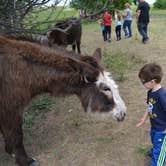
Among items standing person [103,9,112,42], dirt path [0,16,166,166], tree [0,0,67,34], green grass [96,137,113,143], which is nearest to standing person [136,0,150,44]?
standing person [103,9,112,42]

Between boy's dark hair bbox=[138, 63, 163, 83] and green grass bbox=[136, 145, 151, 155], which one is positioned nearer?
boy's dark hair bbox=[138, 63, 163, 83]

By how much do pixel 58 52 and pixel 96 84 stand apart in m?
0.60

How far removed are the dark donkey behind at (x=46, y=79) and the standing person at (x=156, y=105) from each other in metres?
0.40

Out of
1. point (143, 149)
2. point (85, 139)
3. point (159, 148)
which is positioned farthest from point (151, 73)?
point (85, 139)

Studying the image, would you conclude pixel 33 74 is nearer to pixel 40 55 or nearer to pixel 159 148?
pixel 40 55

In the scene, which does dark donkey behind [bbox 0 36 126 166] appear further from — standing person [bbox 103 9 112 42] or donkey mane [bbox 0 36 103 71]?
standing person [bbox 103 9 112 42]

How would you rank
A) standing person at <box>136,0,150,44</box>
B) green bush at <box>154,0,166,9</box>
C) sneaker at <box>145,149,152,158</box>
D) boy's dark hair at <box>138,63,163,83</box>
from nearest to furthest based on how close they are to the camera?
boy's dark hair at <box>138,63,163,83</box>
sneaker at <box>145,149,152,158</box>
standing person at <box>136,0,150,44</box>
green bush at <box>154,0,166,9</box>

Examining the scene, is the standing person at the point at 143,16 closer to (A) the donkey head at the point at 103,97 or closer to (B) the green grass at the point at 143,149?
(B) the green grass at the point at 143,149

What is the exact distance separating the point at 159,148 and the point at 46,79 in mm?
1526

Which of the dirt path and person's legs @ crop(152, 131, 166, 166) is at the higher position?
person's legs @ crop(152, 131, 166, 166)

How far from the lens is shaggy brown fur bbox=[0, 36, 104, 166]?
3896mm

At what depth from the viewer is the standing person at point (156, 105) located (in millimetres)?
3686

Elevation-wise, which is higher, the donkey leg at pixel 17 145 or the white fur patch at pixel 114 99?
the white fur patch at pixel 114 99

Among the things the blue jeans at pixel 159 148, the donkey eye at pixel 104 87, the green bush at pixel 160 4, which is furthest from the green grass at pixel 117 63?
the green bush at pixel 160 4
